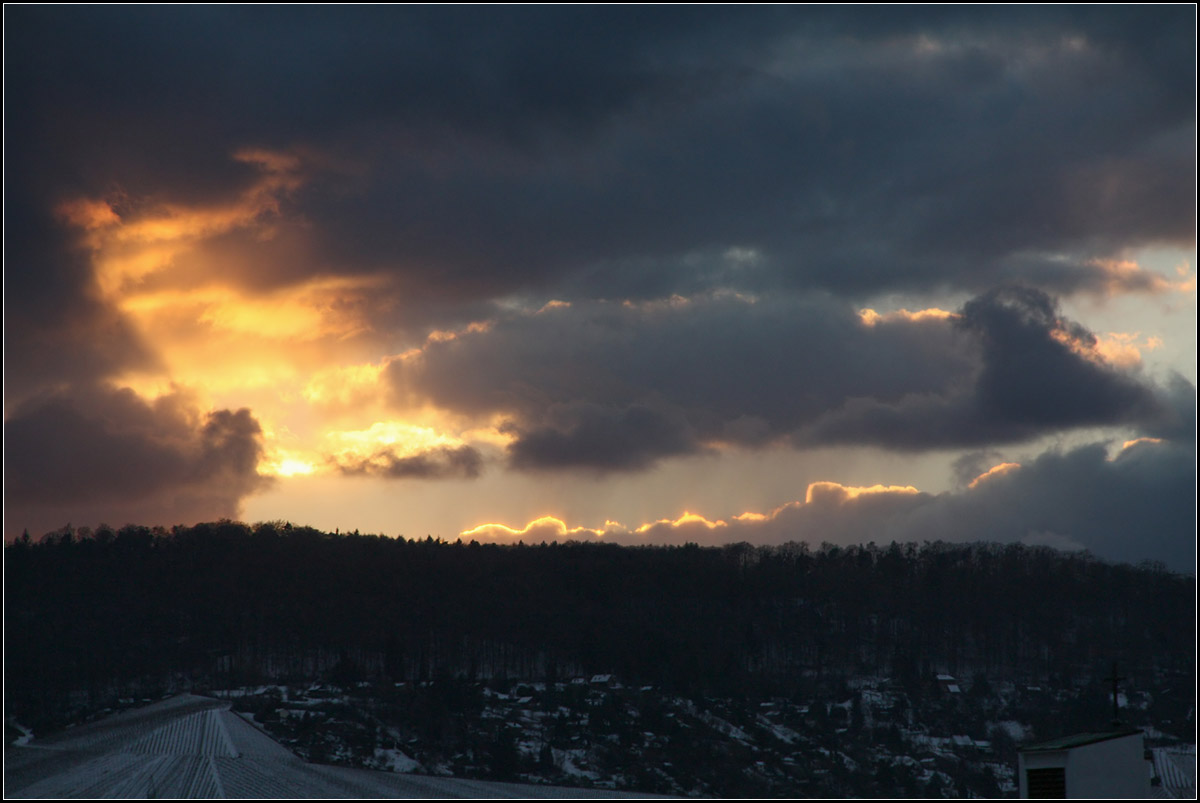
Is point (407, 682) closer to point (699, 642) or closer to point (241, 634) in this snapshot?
point (241, 634)

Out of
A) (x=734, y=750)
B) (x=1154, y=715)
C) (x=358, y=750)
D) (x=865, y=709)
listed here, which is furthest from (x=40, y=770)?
(x=1154, y=715)

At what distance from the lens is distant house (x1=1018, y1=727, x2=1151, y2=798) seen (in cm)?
3338

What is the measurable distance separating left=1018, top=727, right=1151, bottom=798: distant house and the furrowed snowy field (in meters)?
35.5

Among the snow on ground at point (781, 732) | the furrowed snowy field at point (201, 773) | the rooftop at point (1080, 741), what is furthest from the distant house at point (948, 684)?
the rooftop at point (1080, 741)

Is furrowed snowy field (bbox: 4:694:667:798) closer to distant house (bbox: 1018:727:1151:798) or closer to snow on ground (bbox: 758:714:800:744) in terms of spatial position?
distant house (bbox: 1018:727:1151:798)

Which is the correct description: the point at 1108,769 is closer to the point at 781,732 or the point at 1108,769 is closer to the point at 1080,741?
the point at 1080,741

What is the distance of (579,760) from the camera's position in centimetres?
14712

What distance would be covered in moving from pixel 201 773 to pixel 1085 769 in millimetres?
55767

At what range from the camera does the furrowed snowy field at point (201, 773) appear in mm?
69125

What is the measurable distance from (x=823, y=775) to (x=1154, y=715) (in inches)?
2191

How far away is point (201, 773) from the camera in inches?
2874

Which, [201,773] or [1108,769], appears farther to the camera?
[201,773]

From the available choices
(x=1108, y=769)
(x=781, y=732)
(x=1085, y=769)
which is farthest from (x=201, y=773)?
(x=781, y=732)

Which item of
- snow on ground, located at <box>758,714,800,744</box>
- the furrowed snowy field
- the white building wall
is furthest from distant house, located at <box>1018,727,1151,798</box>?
snow on ground, located at <box>758,714,800,744</box>
